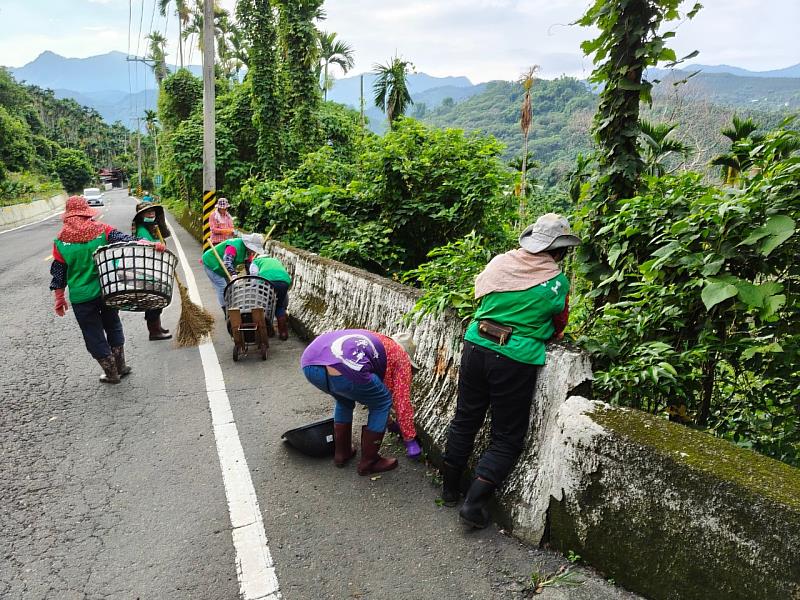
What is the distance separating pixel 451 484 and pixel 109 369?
3970 millimetres

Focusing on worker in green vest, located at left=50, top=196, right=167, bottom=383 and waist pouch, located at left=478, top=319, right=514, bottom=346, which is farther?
worker in green vest, located at left=50, top=196, right=167, bottom=383

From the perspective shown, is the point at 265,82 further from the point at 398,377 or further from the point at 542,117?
the point at 542,117

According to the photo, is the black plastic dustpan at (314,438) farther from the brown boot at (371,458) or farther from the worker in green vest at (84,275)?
the worker in green vest at (84,275)

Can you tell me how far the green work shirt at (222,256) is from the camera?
7.30m

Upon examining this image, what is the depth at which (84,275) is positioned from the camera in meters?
5.38

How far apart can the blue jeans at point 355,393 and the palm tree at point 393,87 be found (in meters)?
29.8

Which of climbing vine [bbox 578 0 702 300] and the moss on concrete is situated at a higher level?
climbing vine [bbox 578 0 702 300]

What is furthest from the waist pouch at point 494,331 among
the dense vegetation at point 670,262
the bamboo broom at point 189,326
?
the bamboo broom at point 189,326

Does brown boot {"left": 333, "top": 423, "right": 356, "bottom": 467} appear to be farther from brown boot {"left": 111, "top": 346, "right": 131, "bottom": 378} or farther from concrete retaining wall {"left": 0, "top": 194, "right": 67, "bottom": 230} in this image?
concrete retaining wall {"left": 0, "top": 194, "right": 67, "bottom": 230}

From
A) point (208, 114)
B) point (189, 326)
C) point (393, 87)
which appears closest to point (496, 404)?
point (189, 326)

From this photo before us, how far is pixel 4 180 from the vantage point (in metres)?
30.4

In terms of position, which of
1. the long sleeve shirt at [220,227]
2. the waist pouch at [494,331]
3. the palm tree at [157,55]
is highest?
the palm tree at [157,55]

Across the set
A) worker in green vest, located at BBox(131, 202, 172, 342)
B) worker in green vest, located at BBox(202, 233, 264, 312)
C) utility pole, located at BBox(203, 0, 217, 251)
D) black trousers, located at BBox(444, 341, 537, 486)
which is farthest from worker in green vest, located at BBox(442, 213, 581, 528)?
utility pole, located at BBox(203, 0, 217, 251)

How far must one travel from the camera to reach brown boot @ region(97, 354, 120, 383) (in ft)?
18.0
